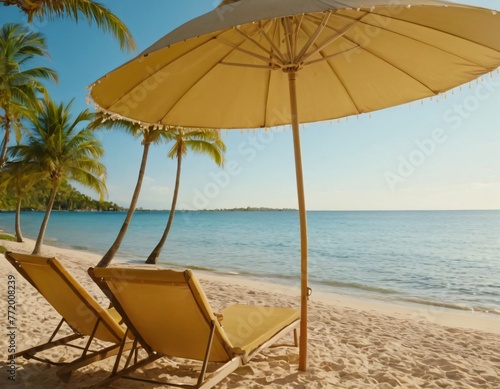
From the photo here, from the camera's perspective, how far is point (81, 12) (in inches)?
347

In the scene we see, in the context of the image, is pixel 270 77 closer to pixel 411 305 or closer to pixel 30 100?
pixel 411 305

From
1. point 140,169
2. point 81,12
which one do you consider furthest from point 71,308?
point 140,169

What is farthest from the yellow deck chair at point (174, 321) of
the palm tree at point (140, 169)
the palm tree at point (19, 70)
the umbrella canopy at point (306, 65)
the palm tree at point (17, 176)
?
the palm tree at point (17, 176)

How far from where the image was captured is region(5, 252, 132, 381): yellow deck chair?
2.62 metres

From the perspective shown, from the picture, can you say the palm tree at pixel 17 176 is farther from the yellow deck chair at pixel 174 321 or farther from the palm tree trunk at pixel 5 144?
the yellow deck chair at pixel 174 321

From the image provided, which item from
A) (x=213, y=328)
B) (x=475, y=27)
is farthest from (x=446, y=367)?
(x=475, y=27)

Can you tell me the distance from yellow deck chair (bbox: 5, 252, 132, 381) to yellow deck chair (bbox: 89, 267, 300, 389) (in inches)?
9.2

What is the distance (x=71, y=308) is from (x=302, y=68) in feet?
8.22

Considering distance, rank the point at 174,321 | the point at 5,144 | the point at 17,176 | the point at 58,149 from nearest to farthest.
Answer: the point at 174,321 < the point at 5,144 < the point at 58,149 < the point at 17,176

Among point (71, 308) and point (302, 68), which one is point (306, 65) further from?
point (71, 308)

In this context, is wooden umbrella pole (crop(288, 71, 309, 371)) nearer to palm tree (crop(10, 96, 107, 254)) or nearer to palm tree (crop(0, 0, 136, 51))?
palm tree (crop(0, 0, 136, 51))

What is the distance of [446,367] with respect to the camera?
11.3ft

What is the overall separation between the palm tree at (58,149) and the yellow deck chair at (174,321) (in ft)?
50.1

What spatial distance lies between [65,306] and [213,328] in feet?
4.32
